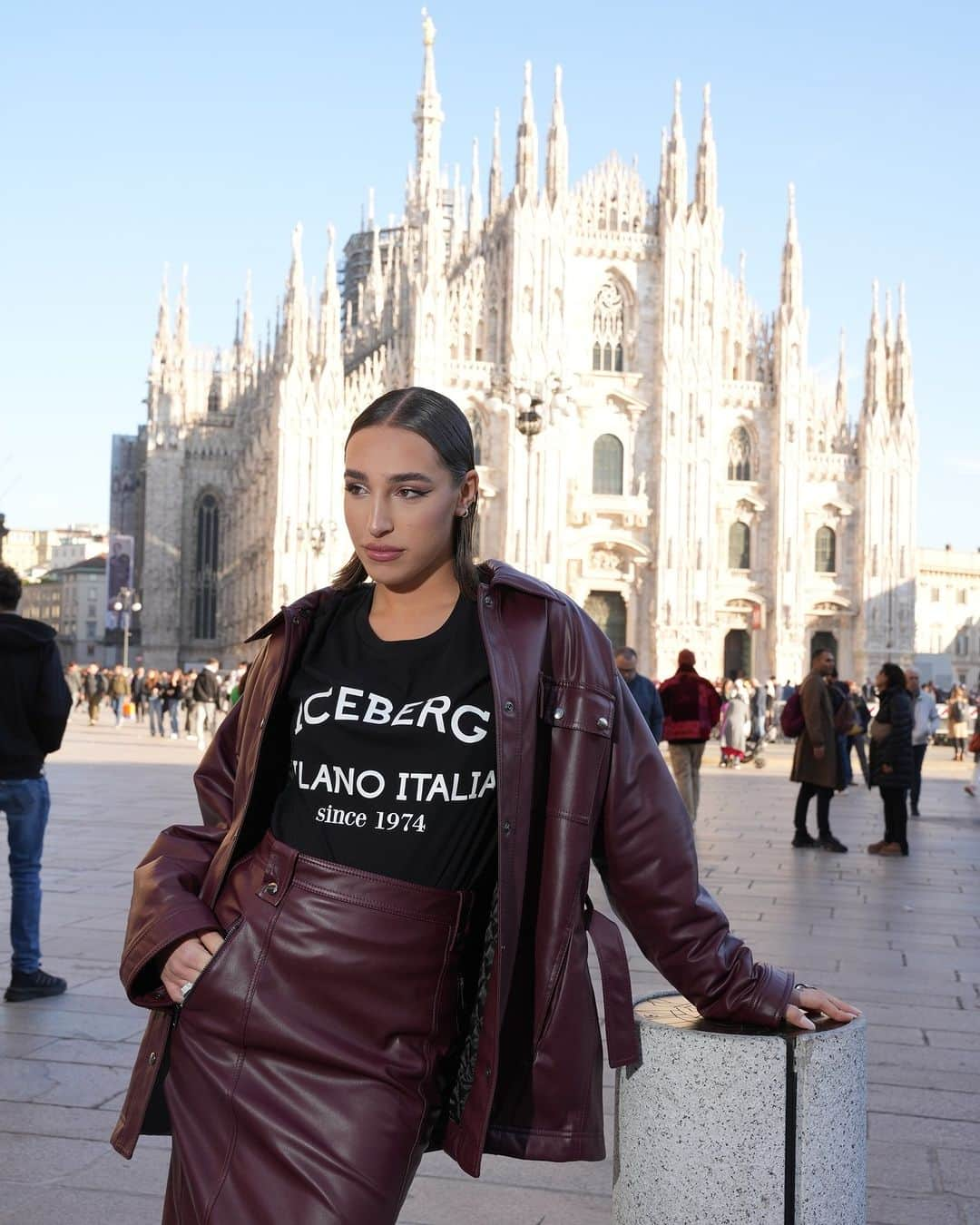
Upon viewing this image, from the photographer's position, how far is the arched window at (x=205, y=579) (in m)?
54.0

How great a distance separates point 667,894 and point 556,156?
42011mm

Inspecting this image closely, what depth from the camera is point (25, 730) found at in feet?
17.8

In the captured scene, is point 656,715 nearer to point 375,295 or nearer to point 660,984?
point 660,984

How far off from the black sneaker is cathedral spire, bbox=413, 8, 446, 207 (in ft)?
165

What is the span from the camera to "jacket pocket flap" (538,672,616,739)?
2041mm

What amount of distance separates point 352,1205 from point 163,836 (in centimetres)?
63

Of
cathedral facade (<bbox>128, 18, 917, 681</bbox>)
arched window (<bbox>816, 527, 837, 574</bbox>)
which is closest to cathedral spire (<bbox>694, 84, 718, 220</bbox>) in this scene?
cathedral facade (<bbox>128, 18, 917, 681</bbox>)

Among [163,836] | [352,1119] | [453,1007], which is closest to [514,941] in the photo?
[453,1007]

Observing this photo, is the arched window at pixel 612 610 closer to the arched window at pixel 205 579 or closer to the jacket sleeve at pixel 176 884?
the arched window at pixel 205 579

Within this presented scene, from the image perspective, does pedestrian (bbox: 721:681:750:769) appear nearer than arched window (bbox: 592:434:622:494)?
Yes

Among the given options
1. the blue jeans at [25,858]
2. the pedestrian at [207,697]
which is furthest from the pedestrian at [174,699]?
the blue jeans at [25,858]

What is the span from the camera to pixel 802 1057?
2092 millimetres

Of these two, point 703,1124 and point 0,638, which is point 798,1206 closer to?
point 703,1124

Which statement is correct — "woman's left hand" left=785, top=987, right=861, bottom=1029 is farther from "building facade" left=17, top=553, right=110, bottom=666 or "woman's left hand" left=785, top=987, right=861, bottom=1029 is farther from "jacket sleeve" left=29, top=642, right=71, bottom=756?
"building facade" left=17, top=553, right=110, bottom=666
